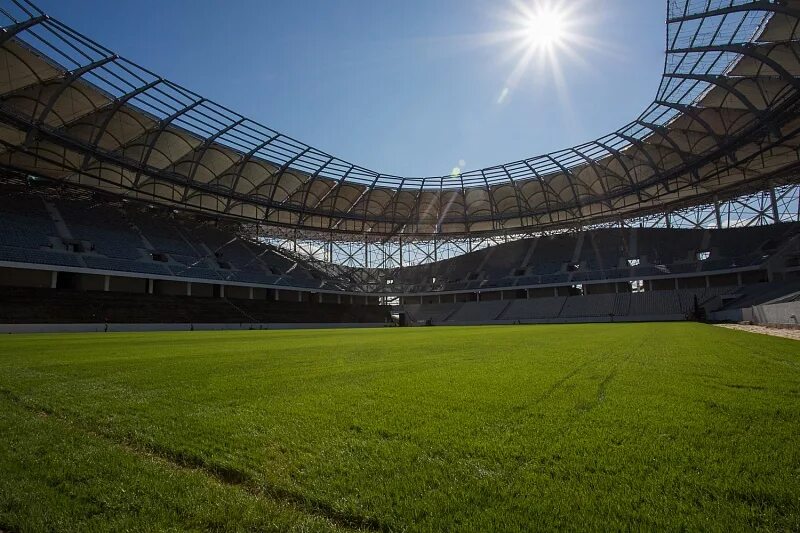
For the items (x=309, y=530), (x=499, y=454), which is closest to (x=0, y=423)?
(x=309, y=530)

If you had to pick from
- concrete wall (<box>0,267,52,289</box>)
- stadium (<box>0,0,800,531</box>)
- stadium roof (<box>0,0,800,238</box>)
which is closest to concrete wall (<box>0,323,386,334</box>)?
stadium (<box>0,0,800,531</box>)

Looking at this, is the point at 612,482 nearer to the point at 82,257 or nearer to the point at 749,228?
the point at 82,257

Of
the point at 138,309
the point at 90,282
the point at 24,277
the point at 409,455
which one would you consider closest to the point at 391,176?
the point at 138,309

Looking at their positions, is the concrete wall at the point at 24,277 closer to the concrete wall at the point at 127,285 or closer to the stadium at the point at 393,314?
the stadium at the point at 393,314

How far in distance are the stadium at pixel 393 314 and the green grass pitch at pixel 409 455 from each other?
0.07 ft

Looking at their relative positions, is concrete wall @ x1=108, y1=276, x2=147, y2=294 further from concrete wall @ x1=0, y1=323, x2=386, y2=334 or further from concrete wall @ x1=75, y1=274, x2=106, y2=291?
concrete wall @ x1=0, y1=323, x2=386, y2=334

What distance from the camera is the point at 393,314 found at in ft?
212

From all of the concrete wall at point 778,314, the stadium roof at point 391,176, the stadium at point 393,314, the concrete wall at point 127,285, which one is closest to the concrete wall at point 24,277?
the stadium at point 393,314

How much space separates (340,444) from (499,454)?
43.3 inches

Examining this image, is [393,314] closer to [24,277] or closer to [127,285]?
[127,285]

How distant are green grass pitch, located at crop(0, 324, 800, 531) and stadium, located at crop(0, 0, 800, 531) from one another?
0.07ft

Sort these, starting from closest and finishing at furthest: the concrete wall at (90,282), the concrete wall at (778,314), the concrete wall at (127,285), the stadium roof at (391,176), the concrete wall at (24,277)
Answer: the concrete wall at (778,314) → the stadium roof at (391,176) → the concrete wall at (24,277) → the concrete wall at (90,282) → the concrete wall at (127,285)

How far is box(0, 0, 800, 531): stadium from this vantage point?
7.20 ft

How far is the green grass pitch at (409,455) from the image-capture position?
1903mm
